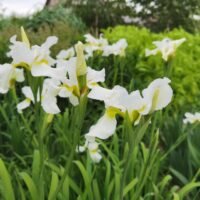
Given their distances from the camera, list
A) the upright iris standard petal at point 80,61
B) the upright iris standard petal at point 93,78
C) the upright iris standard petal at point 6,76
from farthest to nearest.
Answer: the upright iris standard petal at point 6,76
the upright iris standard petal at point 93,78
the upright iris standard petal at point 80,61

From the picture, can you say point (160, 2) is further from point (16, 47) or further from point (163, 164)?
point (16, 47)

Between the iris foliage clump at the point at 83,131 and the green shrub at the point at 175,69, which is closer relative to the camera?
the iris foliage clump at the point at 83,131

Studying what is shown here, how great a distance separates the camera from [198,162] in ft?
10.2

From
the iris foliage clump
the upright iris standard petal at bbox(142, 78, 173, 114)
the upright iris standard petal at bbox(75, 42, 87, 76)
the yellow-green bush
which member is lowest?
the yellow-green bush

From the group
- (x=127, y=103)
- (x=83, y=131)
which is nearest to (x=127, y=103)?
(x=127, y=103)

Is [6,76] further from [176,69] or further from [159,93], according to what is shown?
[176,69]

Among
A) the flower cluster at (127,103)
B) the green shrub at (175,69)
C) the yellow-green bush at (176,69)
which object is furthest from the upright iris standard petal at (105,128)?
the yellow-green bush at (176,69)

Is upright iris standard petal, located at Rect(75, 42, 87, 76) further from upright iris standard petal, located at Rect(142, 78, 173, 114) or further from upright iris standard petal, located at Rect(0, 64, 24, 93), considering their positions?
upright iris standard petal, located at Rect(0, 64, 24, 93)

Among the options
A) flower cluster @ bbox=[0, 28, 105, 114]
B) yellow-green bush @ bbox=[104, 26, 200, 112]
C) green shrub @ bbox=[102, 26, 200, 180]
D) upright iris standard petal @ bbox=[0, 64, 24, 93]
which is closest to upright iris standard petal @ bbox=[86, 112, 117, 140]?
flower cluster @ bbox=[0, 28, 105, 114]

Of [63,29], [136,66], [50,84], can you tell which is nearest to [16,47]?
[50,84]

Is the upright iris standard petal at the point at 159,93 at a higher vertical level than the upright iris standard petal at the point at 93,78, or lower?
higher

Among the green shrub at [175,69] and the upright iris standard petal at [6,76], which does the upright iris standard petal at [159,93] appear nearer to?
→ the upright iris standard petal at [6,76]

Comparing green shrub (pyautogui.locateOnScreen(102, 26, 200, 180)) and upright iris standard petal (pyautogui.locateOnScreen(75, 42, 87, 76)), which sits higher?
upright iris standard petal (pyautogui.locateOnScreen(75, 42, 87, 76))

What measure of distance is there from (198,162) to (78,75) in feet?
5.85
